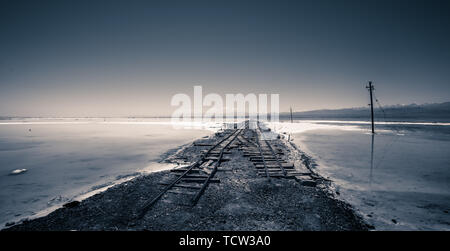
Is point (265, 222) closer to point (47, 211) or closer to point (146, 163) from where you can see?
point (47, 211)

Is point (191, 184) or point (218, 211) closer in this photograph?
point (218, 211)

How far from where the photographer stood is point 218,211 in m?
5.39

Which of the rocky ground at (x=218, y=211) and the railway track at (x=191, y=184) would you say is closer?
the rocky ground at (x=218, y=211)

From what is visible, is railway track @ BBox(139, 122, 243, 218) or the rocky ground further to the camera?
railway track @ BBox(139, 122, 243, 218)

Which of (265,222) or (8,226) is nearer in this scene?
(265,222)

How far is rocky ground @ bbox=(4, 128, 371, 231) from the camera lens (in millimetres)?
4711

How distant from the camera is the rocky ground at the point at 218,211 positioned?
4711 mm
